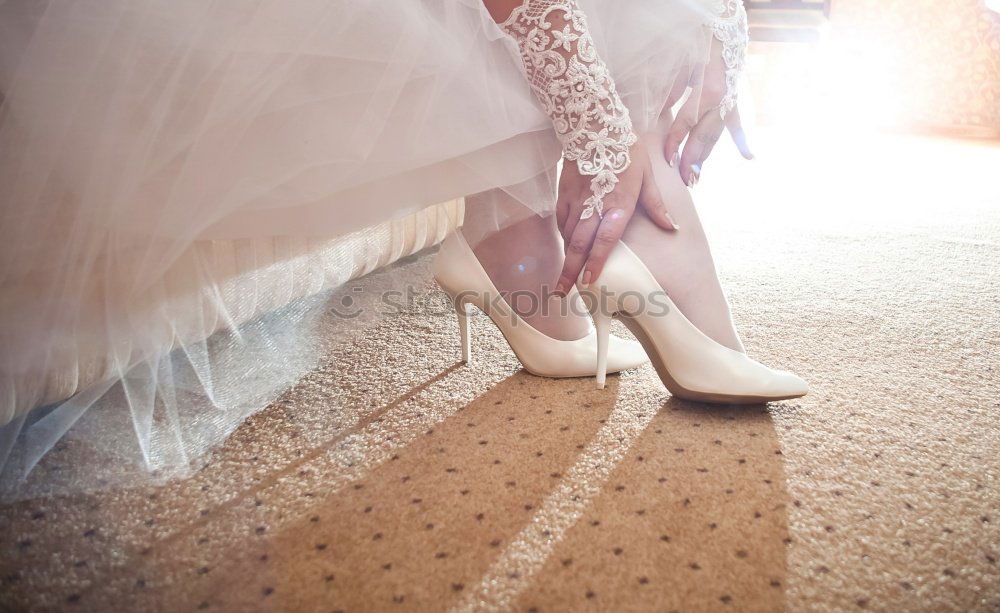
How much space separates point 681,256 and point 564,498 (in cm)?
28

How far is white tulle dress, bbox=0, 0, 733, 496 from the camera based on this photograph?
53 cm

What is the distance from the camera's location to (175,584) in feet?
1.45

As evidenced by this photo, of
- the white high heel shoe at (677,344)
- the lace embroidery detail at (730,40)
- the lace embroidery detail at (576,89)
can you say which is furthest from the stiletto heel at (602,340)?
the lace embroidery detail at (730,40)

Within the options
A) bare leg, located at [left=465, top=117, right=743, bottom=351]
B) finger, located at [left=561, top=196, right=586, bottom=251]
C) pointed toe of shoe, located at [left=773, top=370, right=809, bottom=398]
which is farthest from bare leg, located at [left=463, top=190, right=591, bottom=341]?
pointed toe of shoe, located at [left=773, top=370, right=809, bottom=398]

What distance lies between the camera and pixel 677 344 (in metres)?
0.66

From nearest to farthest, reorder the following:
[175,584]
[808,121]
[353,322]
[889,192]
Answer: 1. [175,584]
2. [353,322]
3. [889,192]
4. [808,121]

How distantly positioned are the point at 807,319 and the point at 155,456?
0.79 metres

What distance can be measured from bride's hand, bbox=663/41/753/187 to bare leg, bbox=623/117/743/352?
0.01 metres

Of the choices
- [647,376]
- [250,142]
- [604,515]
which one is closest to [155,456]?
[250,142]

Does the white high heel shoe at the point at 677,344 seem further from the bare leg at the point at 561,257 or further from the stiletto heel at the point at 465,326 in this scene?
the stiletto heel at the point at 465,326

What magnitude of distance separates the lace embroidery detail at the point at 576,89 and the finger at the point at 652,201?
1.4 inches

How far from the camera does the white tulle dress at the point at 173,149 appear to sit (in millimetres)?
527

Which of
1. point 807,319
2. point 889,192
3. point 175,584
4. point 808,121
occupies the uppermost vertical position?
point 808,121

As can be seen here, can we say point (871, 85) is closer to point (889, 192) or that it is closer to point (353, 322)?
point (889, 192)
